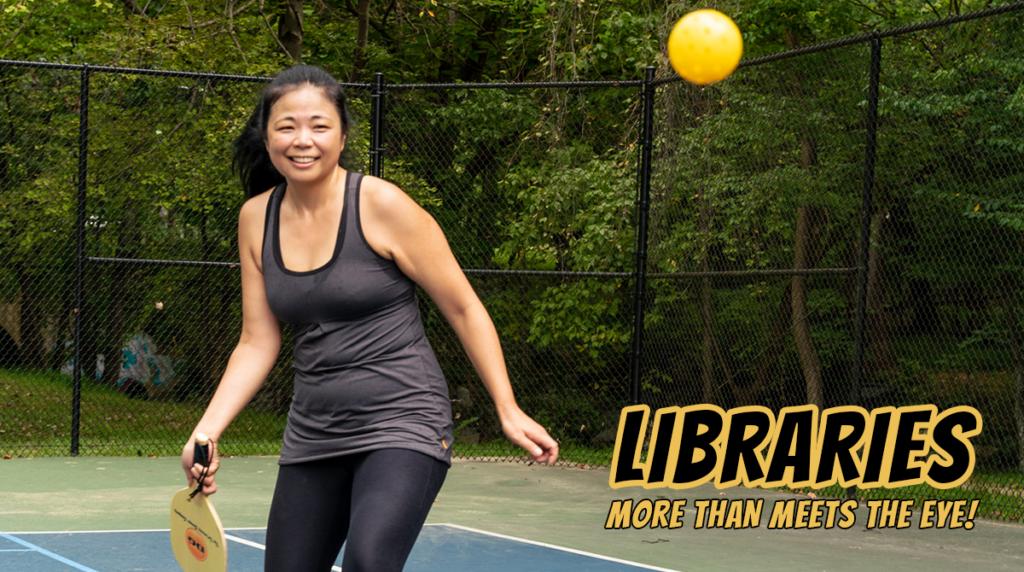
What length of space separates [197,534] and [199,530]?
19mm

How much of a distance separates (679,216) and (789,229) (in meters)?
0.85

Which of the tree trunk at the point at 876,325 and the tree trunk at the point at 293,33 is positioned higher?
the tree trunk at the point at 293,33

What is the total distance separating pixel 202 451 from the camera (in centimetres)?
230

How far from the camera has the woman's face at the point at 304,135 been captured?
7.55ft

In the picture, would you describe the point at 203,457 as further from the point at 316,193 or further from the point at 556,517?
the point at 556,517

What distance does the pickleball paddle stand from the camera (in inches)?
89.3

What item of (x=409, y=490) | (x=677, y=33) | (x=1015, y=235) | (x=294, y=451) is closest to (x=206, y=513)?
(x=294, y=451)

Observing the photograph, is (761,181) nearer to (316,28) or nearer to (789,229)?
(789,229)

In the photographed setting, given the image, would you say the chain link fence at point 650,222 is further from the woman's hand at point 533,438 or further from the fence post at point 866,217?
the woman's hand at point 533,438

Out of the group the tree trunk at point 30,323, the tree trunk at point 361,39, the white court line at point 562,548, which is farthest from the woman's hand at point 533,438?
the tree trunk at point 361,39

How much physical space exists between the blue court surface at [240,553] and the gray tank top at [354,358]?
8.62 ft

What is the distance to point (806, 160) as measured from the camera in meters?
7.62

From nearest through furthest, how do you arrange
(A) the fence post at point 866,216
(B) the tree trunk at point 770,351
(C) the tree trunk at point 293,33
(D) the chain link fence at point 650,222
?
(A) the fence post at point 866,216 → (D) the chain link fence at point 650,222 → (B) the tree trunk at point 770,351 → (C) the tree trunk at point 293,33

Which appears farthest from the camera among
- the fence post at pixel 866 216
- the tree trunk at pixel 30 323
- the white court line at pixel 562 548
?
the tree trunk at pixel 30 323
